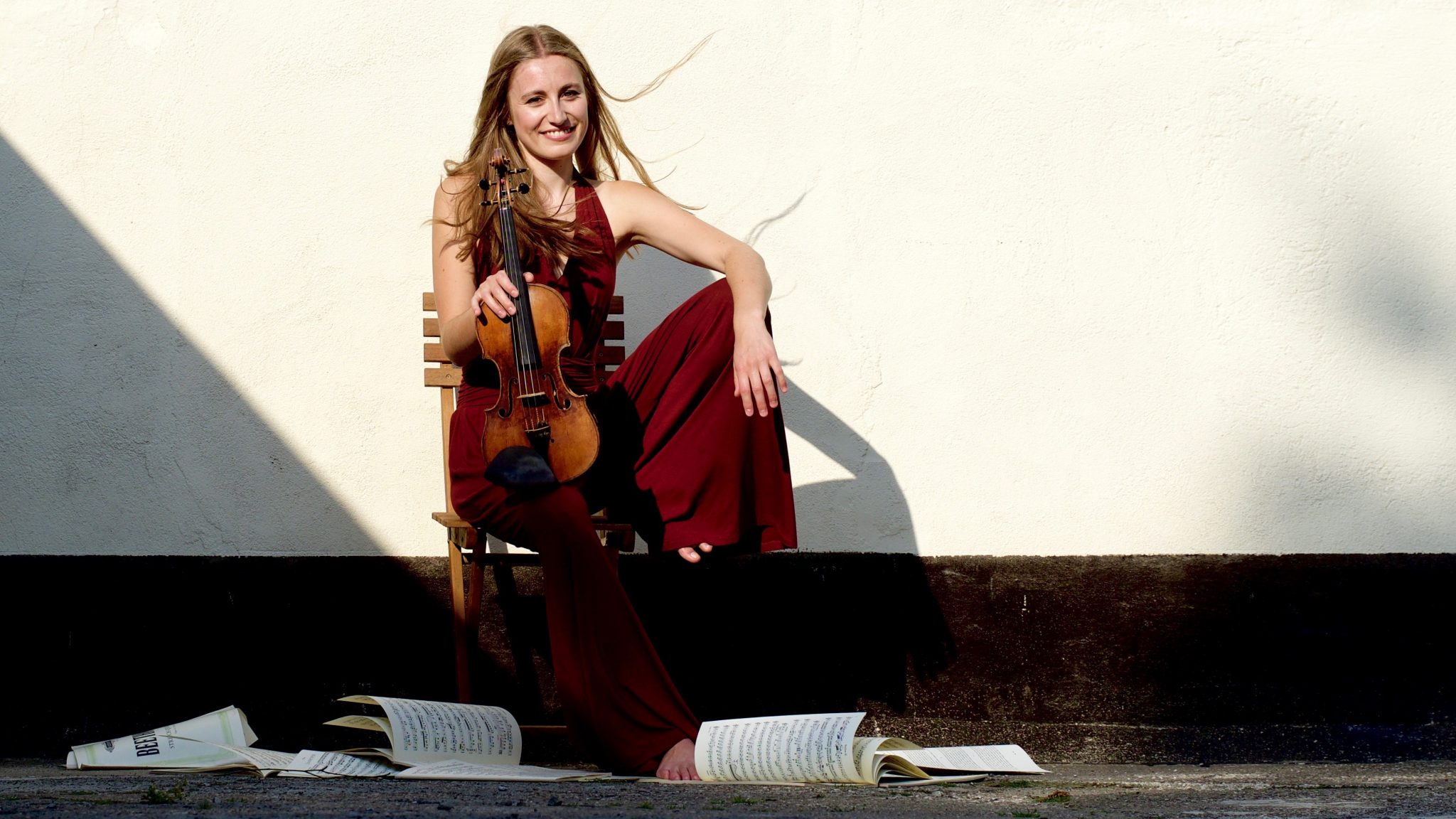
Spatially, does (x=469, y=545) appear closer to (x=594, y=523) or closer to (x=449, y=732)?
(x=594, y=523)

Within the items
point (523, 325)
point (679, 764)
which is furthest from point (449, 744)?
point (523, 325)

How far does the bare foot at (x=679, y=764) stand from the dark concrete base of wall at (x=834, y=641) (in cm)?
86

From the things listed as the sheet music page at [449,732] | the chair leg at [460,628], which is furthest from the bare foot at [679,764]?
the chair leg at [460,628]

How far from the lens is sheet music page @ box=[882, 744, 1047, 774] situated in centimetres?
241

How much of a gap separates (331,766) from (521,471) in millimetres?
613

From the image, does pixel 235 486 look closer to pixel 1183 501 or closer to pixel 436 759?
pixel 436 759

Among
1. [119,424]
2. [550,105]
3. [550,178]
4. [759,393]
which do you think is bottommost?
[759,393]

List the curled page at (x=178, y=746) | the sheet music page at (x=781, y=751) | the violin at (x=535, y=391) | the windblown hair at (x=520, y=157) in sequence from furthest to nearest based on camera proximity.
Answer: the windblown hair at (x=520, y=157) → the violin at (x=535, y=391) → the curled page at (x=178, y=746) → the sheet music page at (x=781, y=751)

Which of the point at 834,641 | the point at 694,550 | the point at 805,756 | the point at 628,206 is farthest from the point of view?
the point at 834,641

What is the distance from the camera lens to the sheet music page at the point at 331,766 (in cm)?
229

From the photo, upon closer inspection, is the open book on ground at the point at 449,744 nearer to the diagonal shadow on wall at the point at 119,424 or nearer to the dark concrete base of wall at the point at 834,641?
the dark concrete base of wall at the point at 834,641

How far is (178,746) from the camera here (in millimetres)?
2424

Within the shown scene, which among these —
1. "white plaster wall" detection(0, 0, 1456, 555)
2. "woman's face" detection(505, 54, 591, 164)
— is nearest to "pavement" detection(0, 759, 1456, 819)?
"white plaster wall" detection(0, 0, 1456, 555)

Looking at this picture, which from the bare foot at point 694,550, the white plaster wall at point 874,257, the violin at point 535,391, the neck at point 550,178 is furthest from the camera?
the white plaster wall at point 874,257
